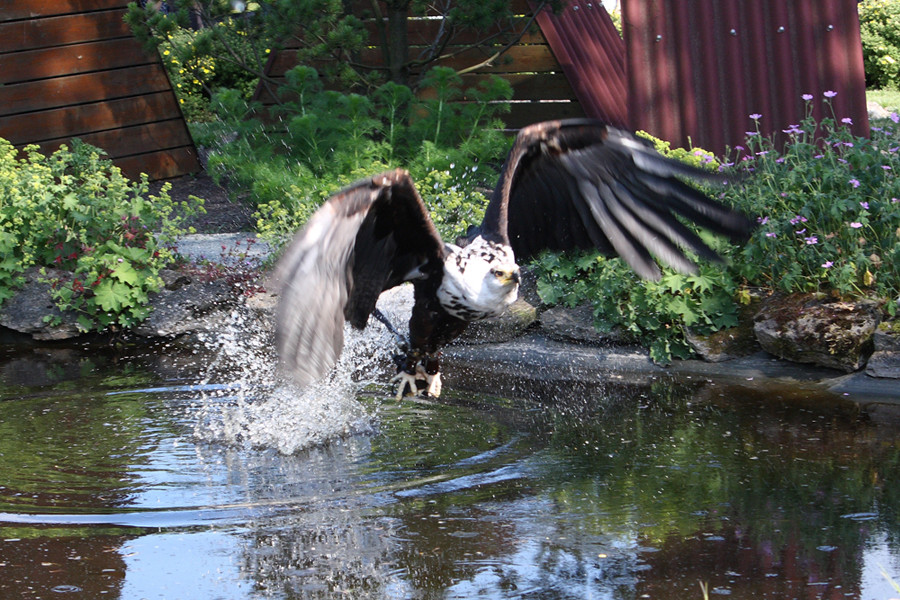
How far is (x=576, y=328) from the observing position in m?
6.38

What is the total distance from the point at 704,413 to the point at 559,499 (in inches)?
55.9

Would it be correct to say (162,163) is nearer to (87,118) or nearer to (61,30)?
(87,118)

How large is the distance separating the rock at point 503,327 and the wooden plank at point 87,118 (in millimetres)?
5632

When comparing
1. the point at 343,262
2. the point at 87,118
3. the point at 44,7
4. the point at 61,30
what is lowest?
the point at 343,262

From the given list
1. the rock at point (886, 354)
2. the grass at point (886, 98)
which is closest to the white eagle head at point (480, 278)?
the rock at point (886, 354)

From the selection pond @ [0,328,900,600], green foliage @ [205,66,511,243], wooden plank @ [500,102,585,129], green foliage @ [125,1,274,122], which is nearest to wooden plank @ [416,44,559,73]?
wooden plank @ [500,102,585,129]

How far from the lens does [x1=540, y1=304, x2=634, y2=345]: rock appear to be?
20.5ft

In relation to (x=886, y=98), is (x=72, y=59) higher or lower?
higher

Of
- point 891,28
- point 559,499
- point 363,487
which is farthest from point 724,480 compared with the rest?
point 891,28

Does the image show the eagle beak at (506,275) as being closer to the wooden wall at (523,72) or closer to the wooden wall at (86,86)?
the wooden wall at (523,72)

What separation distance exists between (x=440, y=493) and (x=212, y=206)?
649cm

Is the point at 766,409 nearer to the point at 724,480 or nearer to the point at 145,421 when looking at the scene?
the point at 724,480

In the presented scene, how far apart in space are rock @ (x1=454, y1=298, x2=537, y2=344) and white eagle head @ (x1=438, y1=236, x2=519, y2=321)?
74.4 inches

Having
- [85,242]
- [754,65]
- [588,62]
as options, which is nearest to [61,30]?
[85,242]
